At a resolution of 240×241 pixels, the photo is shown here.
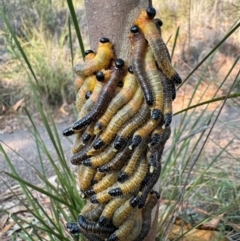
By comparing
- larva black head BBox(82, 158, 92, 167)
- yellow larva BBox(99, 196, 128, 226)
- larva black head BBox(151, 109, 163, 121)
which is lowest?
yellow larva BBox(99, 196, 128, 226)

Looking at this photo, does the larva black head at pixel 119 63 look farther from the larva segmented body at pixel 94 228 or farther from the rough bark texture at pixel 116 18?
the larva segmented body at pixel 94 228

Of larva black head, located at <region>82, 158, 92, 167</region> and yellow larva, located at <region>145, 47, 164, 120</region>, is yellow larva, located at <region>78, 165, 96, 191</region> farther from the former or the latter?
yellow larva, located at <region>145, 47, 164, 120</region>

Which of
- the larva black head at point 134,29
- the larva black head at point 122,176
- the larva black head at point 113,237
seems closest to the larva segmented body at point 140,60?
the larva black head at point 134,29

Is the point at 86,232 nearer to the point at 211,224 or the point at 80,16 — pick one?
the point at 211,224

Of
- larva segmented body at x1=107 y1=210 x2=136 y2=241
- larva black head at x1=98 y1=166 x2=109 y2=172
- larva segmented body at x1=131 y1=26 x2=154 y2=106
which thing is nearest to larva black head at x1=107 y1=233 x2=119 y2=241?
larva segmented body at x1=107 y1=210 x2=136 y2=241

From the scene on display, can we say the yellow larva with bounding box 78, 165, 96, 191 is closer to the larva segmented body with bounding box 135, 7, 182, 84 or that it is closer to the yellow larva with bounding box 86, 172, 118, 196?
the yellow larva with bounding box 86, 172, 118, 196

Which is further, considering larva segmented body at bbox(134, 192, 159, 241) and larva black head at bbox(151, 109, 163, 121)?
larva segmented body at bbox(134, 192, 159, 241)

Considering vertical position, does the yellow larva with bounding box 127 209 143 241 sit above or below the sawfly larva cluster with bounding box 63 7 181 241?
below

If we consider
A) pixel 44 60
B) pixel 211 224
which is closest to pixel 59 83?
pixel 44 60
